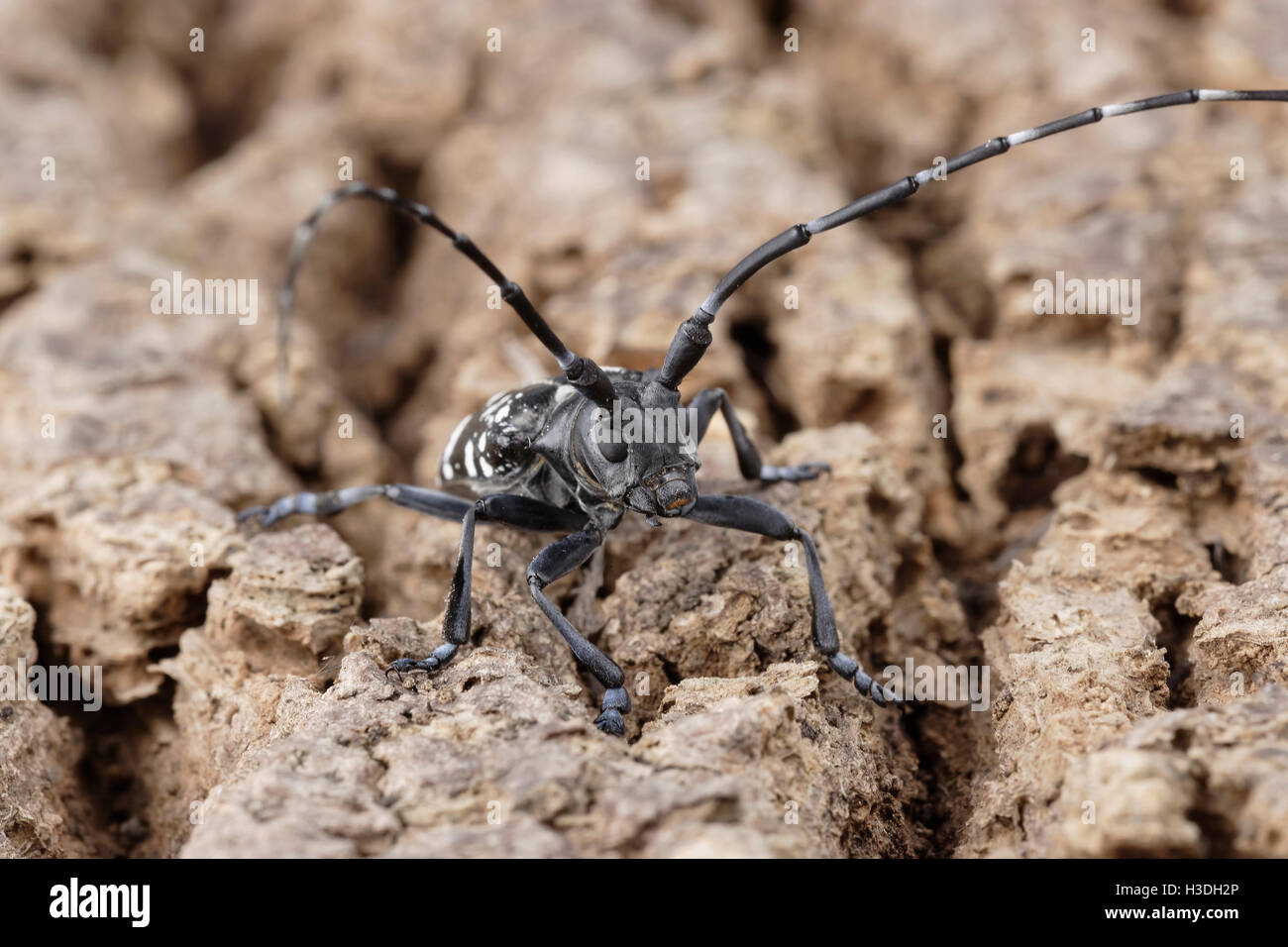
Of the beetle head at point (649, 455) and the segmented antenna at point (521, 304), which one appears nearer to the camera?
the segmented antenna at point (521, 304)

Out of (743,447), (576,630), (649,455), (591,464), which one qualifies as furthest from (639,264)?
(576,630)

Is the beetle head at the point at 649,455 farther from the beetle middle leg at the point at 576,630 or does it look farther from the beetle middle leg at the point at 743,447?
the beetle middle leg at the point at 743,447

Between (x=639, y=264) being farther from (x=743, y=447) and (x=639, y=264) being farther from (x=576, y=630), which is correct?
(x=576, y=630)

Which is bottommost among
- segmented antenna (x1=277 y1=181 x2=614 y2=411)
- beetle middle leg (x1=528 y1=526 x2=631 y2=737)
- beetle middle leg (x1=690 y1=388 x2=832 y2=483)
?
beetle middle leg (x1=528 y1=526 x2=631 y2=737)

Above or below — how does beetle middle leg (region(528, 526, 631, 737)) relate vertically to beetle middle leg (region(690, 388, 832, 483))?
below

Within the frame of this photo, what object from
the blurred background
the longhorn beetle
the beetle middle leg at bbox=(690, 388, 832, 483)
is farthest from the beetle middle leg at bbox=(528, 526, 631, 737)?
the beetle middle leg at bbox=(690, 388, 832, 483)

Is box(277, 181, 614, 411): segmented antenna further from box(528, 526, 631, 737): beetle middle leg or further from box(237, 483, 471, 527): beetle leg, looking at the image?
box(237, 483, 471, 527): beetle leg

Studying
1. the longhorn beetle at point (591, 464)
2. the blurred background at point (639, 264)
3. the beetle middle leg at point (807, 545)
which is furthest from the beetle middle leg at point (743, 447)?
the beetle middle leg at point (807, 545)

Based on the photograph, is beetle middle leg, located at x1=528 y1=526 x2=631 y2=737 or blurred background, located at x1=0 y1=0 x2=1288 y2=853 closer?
beetle middle leg, located at x1=528 y1=526 x2=631 y2=737
